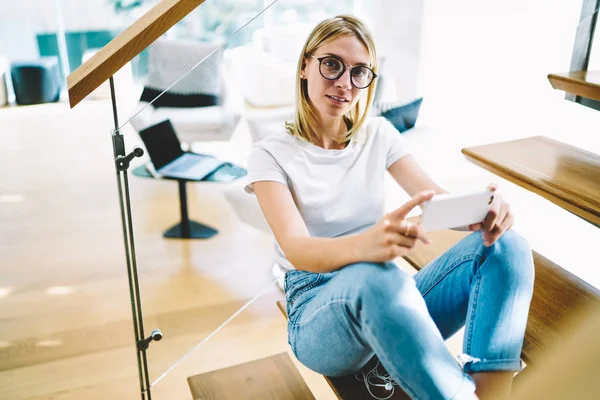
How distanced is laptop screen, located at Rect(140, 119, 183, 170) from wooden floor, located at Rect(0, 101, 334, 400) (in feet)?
0.35

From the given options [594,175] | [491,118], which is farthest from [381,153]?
[491,118]

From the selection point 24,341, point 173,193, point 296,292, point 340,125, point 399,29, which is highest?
point 399,29

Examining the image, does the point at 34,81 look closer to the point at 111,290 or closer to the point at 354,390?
the point at 111,290

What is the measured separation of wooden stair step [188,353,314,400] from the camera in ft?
4.73

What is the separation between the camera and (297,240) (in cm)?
117

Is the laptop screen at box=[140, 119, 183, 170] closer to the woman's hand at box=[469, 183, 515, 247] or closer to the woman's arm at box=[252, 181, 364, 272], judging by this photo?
the woman's arm at box=[252, 181, 364, 272]

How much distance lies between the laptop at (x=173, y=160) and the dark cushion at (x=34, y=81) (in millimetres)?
3480

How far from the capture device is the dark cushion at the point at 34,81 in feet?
17.0

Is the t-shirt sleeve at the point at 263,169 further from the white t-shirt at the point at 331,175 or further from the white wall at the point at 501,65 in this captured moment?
the white wall at the point at 501,65

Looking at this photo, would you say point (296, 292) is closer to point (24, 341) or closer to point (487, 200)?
point (487, 200)

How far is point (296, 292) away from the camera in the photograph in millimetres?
1288

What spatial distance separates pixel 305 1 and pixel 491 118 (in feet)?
2.37

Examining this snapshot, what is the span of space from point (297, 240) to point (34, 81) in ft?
15.9

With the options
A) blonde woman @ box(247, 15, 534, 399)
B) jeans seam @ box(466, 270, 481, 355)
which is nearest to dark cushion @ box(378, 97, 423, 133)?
blonde woman @ box(247, 15, 534, 399)
